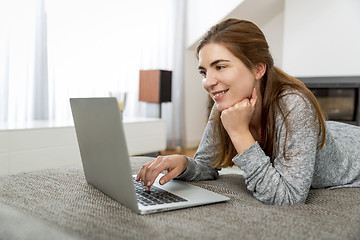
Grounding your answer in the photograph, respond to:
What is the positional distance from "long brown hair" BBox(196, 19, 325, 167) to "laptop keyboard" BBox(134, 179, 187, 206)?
366 mm

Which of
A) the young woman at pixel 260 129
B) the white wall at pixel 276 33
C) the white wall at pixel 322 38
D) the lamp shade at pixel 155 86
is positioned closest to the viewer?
the young woman at pixel 260 129

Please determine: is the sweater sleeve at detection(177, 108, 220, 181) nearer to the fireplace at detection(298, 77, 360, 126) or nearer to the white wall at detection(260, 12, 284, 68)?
the fireplace at detection(298, 77, 360, 126)

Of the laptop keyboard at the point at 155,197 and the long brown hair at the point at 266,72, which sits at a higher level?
the long brown hair at the point at 266,72

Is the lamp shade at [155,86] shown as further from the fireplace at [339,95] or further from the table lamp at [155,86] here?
the fireplace at [339,95]

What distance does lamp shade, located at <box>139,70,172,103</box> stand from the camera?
3.81m

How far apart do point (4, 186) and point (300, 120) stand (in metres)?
0.91

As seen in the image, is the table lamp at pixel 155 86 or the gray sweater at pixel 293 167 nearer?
the gray sweater at pixel 293 167

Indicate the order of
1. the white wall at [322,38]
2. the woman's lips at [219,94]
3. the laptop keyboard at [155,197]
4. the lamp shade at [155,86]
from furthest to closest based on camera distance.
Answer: the white wall at [322,38] → the lamp shade at [155,86] → the woman's lips at [219,94] → the laptop keyboard at [155,197]

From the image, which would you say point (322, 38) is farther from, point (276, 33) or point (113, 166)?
point (113, 166)

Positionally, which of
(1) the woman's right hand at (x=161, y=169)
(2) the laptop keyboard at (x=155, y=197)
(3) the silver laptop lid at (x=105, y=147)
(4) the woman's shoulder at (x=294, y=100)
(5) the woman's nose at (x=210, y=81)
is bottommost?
(2) the laptop keyboard at (x=155, y=197)

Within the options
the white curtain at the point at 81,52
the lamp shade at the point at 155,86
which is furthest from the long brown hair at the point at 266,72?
the lamp shade at the point at 155,86

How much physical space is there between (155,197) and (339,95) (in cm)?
393

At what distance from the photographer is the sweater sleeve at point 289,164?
0.95m

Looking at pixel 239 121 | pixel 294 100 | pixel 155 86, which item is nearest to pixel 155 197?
pixel 239 121
